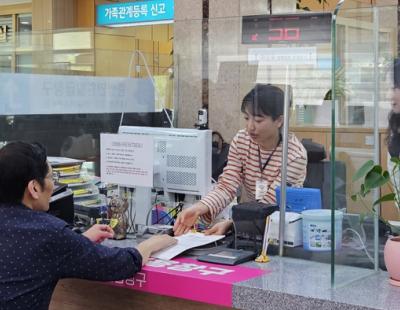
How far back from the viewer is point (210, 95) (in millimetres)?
5531

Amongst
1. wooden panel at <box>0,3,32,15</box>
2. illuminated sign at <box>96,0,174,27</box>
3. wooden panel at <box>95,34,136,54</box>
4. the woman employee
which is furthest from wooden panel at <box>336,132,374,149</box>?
wooden panel at <box>0,3,32,15</box>

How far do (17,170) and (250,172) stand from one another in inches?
54.2

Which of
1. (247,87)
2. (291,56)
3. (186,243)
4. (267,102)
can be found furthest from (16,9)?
(186,243)

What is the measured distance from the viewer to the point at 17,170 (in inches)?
81.7

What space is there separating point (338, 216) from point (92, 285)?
994 mm

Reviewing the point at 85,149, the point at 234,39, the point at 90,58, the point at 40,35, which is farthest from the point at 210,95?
the point at 40,35

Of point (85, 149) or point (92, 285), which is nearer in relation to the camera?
point (92, 285)

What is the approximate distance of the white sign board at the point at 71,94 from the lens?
5145 millimetres

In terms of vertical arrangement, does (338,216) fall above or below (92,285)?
above

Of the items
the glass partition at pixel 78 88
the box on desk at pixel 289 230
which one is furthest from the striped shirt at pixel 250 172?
the glass partition at pixel 78 88

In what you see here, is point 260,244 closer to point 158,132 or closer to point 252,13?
point 158,132

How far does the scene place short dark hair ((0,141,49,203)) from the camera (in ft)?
6.79

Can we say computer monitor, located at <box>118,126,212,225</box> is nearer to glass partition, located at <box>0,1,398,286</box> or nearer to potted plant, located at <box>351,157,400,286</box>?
glass partition, located at <box>0,1,398,286</box>

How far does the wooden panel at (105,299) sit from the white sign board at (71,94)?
2668 mm
